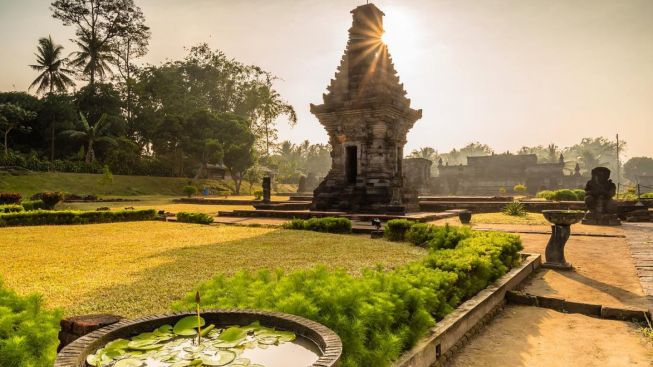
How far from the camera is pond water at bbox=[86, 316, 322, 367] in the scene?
1795 millimetres

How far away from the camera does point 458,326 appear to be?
4098 mm

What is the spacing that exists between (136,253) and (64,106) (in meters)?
36.4

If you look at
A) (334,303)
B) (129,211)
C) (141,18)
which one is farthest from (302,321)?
(141,18)

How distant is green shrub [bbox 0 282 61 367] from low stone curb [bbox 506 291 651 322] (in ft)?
17.6

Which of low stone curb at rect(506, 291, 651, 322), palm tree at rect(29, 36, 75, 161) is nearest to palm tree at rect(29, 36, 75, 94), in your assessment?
palm tree at rect(29, 36, 75, 161)

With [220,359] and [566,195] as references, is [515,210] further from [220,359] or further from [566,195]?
[220,359]

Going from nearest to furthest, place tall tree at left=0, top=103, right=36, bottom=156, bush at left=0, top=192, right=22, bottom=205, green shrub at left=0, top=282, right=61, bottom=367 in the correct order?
1. green shrub at left=0, top=282, right=61, bottom=367
2. bush at left=0, top=192, right=22, bottom=205
3. tall tree at left=0, top=103, right=36, bottom=156

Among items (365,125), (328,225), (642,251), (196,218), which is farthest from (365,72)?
(642,251)

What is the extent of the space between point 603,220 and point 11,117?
4136 centimetres

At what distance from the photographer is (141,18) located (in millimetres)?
46719

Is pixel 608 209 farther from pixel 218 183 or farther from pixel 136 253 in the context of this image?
pixel 218 183

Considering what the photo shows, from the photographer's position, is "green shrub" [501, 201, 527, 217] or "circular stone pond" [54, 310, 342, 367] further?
"green shrub" [501, 201, 527, 217]

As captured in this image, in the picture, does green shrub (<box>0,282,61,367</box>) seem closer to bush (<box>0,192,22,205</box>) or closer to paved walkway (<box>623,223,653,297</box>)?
paved walkway (<box>623,223,653,297</box>)

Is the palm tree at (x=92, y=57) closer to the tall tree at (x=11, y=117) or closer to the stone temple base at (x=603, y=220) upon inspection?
the tall tree at (x=11, y=117)
